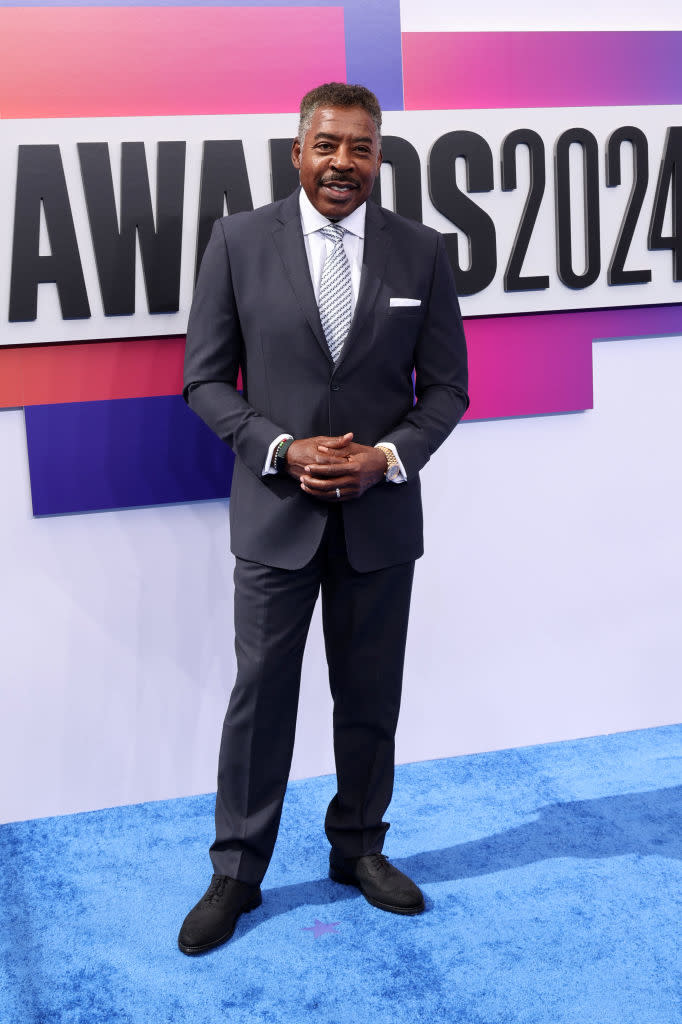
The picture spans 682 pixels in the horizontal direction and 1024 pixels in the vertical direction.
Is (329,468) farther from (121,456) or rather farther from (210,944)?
(210,944)

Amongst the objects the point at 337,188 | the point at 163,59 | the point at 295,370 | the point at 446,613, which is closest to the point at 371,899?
the point at 446,613

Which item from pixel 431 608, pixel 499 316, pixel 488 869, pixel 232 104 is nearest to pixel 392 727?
pixel 488 869

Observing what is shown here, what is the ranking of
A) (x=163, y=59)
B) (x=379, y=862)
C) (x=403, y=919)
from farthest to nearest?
1. (x=163, y=59)
2. (x=379, y=862)
3. (x=403, y=919)

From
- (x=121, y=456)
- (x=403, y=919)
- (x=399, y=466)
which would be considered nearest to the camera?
(x=399, y=466)

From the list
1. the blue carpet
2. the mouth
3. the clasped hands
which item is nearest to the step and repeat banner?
the mouth

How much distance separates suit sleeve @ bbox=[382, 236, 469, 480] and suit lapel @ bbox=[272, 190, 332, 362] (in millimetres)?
254

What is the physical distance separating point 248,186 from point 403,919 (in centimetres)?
177

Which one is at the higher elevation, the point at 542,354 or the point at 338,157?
the point at 338,157

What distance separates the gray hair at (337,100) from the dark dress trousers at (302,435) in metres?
0.18

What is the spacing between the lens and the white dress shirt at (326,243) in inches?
87.7

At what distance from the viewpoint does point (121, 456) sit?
2740 millimetres

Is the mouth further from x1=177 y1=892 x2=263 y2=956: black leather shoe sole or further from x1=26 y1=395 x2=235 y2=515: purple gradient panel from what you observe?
x1=177 y1=892 x2=263 y2=956: black leather shoe sole

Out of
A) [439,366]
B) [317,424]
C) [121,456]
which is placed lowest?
[121,456]

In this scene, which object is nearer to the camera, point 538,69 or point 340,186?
point 340,186
